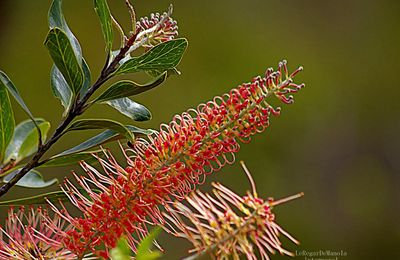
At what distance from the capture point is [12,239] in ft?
1.32

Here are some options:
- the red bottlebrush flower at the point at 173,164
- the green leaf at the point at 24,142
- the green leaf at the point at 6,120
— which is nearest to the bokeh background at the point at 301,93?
the green leaf at the point at 24,142

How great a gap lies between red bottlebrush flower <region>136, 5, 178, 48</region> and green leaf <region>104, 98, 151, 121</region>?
0.16 feet

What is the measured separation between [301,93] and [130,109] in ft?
4.26

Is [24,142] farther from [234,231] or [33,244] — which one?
[234,231]

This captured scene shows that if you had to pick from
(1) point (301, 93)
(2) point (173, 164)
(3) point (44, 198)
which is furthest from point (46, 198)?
(1) point (301, 93)

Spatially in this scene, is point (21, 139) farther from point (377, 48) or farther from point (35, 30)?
point (377, 48)

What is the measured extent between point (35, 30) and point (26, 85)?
0.17 m

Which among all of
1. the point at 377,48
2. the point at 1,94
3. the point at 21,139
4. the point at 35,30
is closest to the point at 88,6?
the point at 35,30

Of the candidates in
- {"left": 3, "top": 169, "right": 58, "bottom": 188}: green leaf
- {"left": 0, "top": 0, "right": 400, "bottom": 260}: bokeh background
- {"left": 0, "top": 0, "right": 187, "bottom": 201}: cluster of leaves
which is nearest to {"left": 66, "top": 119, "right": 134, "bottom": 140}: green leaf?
{"left": 0, "top": 0, "right": 187, "bottom": 201}: cluster of leaves

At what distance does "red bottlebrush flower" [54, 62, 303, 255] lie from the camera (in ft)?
1.25

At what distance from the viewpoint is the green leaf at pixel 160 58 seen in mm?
436

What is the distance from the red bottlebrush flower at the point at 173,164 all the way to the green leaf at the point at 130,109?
0.07 metres

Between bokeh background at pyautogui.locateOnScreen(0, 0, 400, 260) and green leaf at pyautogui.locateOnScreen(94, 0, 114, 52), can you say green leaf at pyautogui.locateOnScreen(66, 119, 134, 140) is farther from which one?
bokeh background at pyautogui.locateOnScreen(0, 0, 400, 260)

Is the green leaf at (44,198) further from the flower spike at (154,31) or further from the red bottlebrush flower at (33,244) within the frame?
the flower spike at (154,31)
